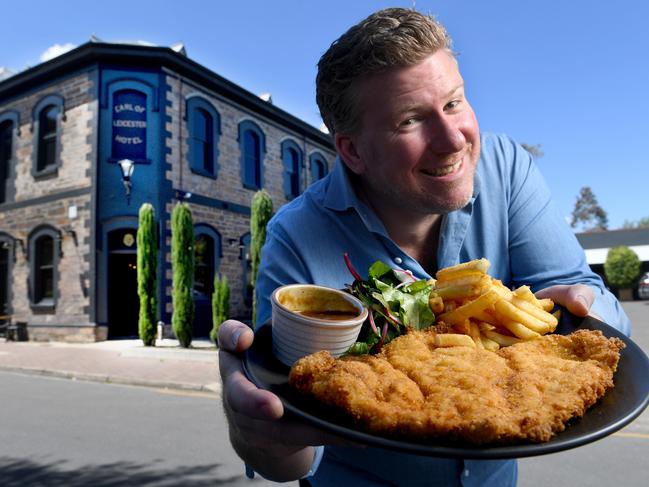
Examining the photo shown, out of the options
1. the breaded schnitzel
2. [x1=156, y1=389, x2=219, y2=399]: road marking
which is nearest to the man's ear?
the breaded schnitzel

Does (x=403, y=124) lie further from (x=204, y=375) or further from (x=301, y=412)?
(x=204, y=375)

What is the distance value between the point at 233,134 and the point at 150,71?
4204 mm

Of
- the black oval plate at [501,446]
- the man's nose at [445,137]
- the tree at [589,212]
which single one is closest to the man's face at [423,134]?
the man's nose at [445,137]

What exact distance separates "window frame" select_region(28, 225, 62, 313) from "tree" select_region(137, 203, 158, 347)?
4187 mm

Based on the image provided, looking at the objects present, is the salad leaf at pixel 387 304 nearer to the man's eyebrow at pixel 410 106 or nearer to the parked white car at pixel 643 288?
the man's eyebrow at pixel 410 106

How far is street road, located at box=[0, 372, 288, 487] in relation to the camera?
5.62 metres

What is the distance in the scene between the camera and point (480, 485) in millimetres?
2055

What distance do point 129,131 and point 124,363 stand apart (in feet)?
29.4

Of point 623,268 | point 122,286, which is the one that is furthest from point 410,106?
point 623,268

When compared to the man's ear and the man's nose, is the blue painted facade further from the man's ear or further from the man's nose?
the man's nose

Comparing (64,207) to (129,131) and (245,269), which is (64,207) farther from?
(245,269)

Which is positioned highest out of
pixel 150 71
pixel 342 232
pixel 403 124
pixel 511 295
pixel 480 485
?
pixel 150 71

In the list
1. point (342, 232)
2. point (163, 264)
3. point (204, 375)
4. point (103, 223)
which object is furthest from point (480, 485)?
point (103, 223)

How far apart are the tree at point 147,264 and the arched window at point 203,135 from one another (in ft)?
11.6
